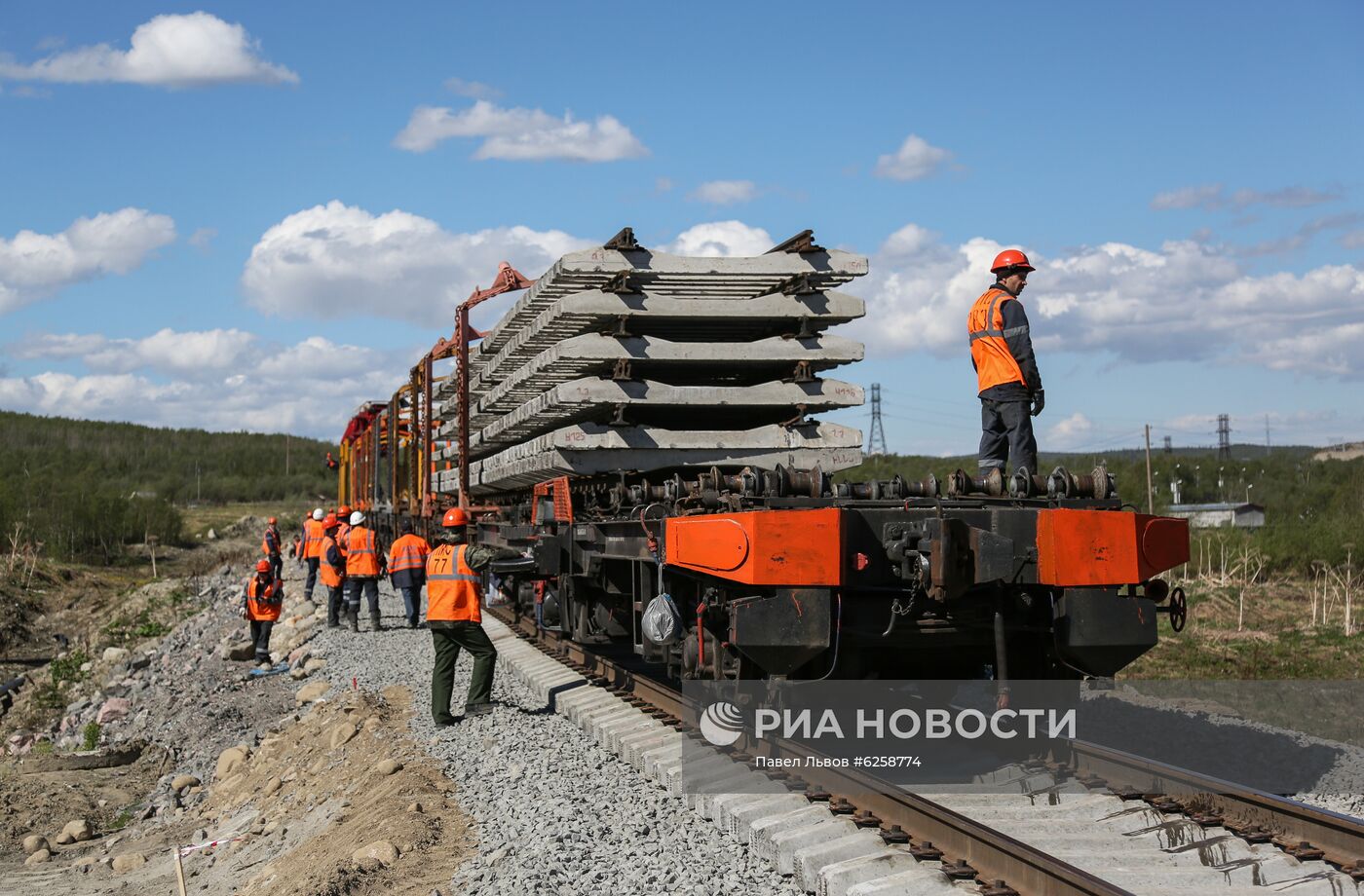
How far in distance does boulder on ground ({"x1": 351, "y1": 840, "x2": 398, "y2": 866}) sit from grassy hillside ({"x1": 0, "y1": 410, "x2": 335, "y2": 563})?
107 feet

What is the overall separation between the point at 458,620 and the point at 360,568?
668 centimetres

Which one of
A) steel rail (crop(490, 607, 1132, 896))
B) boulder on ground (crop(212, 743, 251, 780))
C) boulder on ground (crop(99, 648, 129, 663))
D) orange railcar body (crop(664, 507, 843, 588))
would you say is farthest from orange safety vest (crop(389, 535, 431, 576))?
orange railcar body (crop(664, 507, 843, 588))

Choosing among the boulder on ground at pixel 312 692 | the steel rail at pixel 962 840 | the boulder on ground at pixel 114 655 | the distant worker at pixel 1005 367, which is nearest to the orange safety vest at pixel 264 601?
the boulder on ground at pixel 312 692

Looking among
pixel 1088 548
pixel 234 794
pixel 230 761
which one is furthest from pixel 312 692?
pixel 1088 548

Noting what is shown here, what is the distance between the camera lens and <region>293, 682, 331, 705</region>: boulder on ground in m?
12.1

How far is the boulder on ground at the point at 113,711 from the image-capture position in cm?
1459

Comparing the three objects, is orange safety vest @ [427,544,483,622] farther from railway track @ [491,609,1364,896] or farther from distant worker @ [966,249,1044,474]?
distant worker @ [966,249,1044,474]

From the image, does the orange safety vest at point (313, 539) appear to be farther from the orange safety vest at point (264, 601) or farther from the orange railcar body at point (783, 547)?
the orange railcar body at point (783, 547)

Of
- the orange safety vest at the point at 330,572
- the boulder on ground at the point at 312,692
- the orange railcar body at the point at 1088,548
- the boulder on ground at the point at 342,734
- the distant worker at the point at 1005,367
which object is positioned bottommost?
the boulder on ground at the point at 312,692

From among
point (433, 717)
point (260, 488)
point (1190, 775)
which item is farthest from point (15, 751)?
point (260, 488)

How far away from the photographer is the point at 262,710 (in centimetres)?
1303

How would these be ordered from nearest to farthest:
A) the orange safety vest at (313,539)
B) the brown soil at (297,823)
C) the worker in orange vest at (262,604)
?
1. the brown soil at (297,823)
2. the worker in orange vest at (262,604)
3. the orange safety vest at (313,539)

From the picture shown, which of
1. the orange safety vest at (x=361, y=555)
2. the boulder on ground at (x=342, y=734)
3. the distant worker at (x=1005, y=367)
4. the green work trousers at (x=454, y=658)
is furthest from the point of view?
the orange safety vest at (x=361, y=555)

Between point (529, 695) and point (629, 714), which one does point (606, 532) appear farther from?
point (529, 695)
